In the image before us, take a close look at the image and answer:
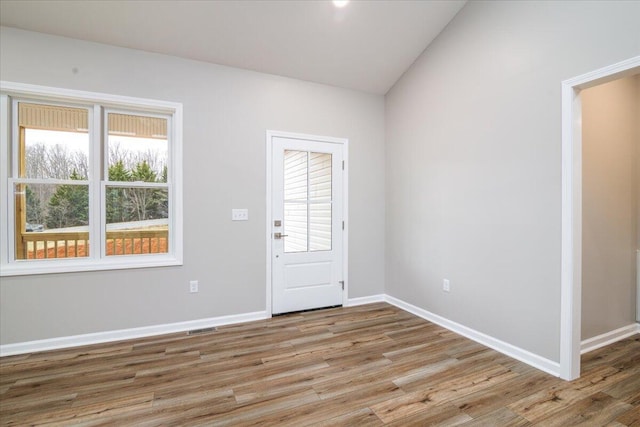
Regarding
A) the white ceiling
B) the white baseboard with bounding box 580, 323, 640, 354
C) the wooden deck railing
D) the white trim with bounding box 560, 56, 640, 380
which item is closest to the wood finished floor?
the white baseboard with bounding box 580, 323, 640, 354

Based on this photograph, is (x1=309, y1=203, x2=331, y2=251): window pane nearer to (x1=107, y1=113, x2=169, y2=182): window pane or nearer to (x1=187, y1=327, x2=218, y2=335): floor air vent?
(x1=187, y1=327, x2=218, y2=335): floor air vent

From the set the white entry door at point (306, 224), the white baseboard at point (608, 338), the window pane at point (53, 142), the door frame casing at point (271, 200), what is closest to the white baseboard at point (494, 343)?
the white baseboard at point (608, 338)

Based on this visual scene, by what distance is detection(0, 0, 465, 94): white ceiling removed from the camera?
8.90ft

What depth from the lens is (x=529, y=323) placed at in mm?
2604

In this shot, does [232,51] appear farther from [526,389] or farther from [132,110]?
[526,389]

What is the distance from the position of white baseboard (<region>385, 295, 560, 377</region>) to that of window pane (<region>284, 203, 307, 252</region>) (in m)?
1.52

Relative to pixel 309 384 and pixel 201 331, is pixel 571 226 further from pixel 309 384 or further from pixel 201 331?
pixel 201 331

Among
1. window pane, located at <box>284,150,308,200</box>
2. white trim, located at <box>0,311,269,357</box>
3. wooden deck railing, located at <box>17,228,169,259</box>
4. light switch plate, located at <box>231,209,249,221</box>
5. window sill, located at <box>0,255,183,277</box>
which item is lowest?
white trim, located at <box>0,311,269,357</box>

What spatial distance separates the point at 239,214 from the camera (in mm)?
3523

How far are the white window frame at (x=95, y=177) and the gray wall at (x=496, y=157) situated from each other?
8.73 ft

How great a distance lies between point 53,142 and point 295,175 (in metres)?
2.37

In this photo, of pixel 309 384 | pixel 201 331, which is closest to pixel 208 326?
pixel 201 331

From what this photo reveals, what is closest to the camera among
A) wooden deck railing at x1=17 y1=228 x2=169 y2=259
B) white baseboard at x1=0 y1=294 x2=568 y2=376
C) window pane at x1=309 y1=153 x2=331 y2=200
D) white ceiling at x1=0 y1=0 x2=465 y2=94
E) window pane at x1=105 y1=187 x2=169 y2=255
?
white baseboard at x1=0 y1=294 x2=568 y2=376

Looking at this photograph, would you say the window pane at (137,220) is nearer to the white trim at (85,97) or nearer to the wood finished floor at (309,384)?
the white trim at (85,97)
